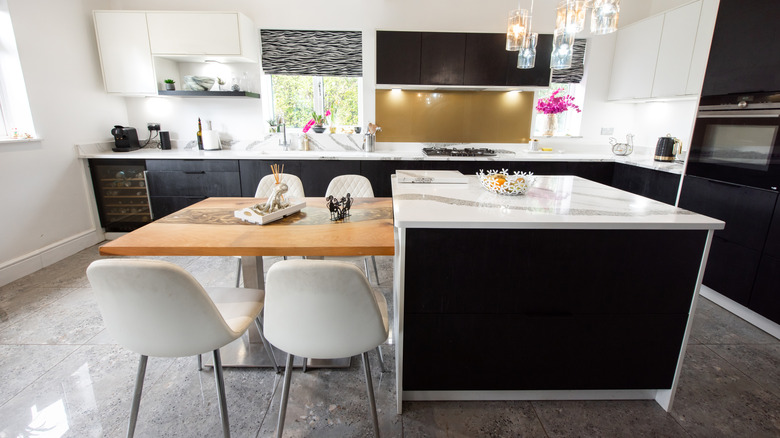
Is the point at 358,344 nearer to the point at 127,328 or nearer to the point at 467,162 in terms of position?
the point at 127,328

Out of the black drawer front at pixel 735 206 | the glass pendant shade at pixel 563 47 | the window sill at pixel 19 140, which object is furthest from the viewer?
the window sill at pixel 19 140

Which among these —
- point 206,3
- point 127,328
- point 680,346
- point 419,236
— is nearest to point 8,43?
point 206,3

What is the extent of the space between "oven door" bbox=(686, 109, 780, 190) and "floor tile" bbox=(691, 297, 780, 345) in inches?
35.1

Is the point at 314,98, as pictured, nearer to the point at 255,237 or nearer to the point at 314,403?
the point at 255,237

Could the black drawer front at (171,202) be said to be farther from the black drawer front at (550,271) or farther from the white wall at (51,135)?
the black drawer front at (550,271)

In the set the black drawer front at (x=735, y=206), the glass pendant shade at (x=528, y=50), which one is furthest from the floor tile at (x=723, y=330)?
the glass pendant shade at (x=528, y=50)

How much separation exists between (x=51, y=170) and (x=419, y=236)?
143 inches

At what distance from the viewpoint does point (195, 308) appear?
4.05ft

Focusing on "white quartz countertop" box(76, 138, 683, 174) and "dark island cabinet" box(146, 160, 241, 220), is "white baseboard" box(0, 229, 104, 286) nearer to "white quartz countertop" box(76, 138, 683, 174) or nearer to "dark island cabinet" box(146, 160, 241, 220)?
"dark island cabinet" box(146, 160, 241, 220)

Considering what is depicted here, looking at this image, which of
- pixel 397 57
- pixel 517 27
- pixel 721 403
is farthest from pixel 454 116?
pixel 721 403

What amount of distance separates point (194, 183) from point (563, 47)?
3480 millimetres

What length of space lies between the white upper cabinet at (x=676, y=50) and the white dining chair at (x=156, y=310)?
3839mm

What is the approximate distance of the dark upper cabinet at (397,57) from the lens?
3.83m

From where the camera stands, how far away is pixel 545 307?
158 centimetres
